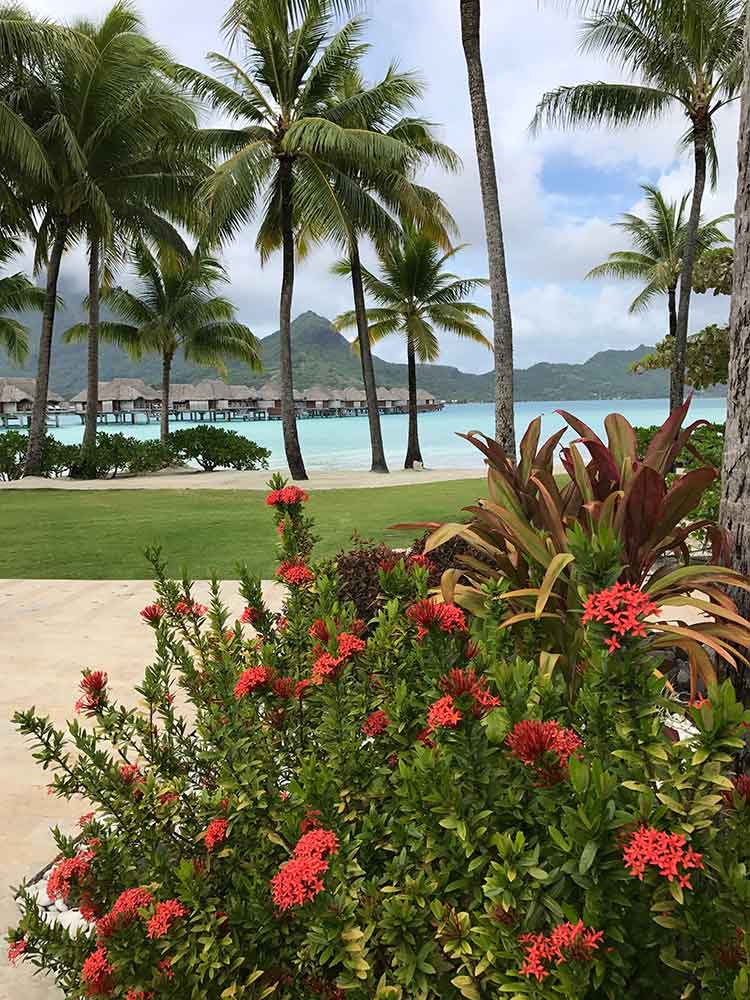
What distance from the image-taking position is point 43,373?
18.9m

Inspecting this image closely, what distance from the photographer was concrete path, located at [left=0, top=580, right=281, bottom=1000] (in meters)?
2.54

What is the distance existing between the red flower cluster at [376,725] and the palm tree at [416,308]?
1002 inches

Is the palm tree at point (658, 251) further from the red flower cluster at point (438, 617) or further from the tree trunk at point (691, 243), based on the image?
the red flower cluster at point (438, 617)

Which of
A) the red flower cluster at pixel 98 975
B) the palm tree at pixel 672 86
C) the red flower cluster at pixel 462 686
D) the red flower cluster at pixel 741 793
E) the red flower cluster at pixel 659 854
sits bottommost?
the red flower cluster at pixel 98 975

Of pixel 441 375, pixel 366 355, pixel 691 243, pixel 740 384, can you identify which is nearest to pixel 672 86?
pixel 691 243

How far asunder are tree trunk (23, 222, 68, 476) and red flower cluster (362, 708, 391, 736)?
1900cm

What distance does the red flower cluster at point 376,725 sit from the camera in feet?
5.29

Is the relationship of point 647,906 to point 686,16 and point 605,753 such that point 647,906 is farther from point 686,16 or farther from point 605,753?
point 686,16

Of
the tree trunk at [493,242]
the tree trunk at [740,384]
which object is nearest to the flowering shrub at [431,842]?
the tree trunk at [740,384]

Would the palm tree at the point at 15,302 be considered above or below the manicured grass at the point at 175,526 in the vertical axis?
above

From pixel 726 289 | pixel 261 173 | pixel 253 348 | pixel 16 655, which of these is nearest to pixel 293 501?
pixel 16 655

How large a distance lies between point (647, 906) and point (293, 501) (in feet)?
5.74

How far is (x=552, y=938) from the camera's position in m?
1.06

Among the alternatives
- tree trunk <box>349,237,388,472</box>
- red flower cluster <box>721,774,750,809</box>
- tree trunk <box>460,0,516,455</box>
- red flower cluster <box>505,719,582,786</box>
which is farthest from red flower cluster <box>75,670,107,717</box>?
tree trunk <box>349,237,388,472</box>
